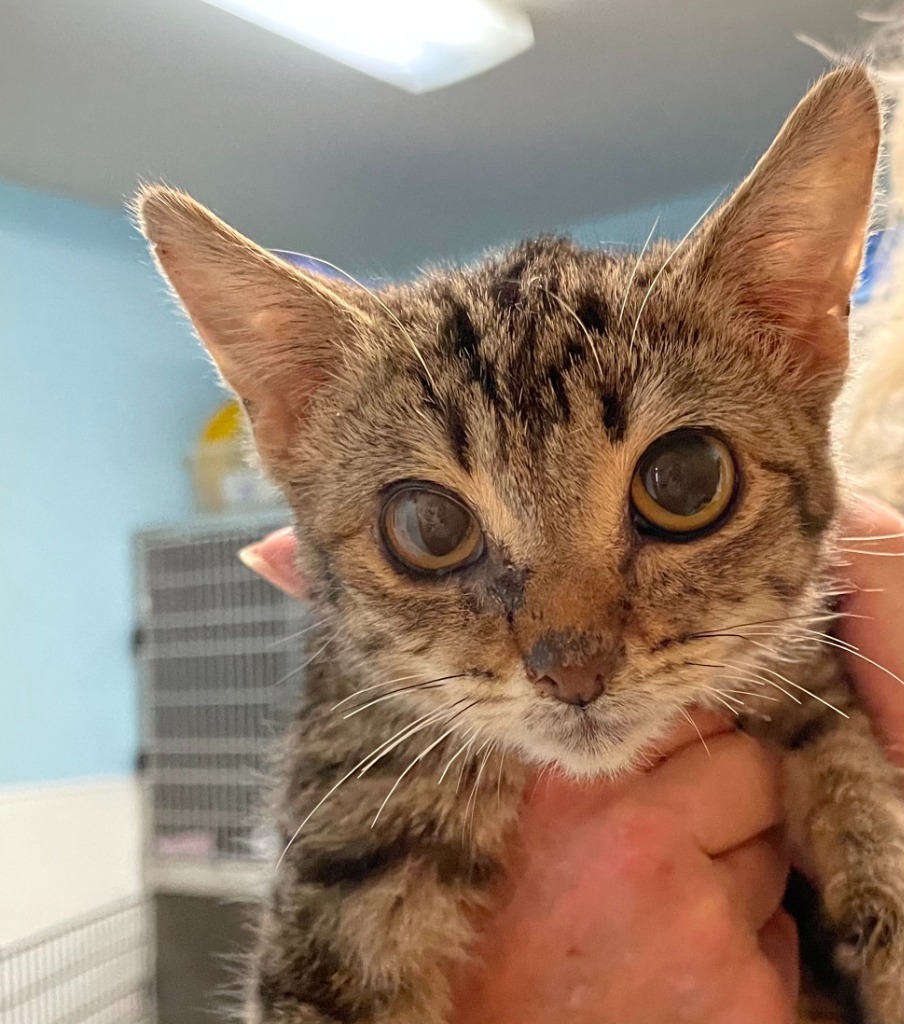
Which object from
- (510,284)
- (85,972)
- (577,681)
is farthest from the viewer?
(85,972)

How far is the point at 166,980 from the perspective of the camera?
107 inches

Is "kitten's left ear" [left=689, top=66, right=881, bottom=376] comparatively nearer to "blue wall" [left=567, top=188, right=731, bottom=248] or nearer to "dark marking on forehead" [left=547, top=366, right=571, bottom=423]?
"dark marking on forehead" [left=547, top=366, right=571, bottom=423]

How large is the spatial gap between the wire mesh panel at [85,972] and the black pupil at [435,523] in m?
1.97

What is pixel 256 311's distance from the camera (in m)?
0.98

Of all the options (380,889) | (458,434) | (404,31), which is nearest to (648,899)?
(380,889)

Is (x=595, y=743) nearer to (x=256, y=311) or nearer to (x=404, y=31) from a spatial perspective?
(x=256, y=311)

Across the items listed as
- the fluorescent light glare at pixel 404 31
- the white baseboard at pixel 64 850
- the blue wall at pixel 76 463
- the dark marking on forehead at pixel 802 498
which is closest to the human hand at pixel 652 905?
the dark marking on forehead at pixel 802 498

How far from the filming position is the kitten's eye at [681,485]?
2.74 ft

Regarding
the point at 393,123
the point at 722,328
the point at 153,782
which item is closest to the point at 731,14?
the point at 393,123

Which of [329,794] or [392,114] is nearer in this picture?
[329,794]

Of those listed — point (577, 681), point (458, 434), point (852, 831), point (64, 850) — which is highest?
point (458, 434)

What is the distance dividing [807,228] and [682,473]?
0.91ft

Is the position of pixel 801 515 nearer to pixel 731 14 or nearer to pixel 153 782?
pixel 731 14

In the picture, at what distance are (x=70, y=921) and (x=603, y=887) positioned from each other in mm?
2236
